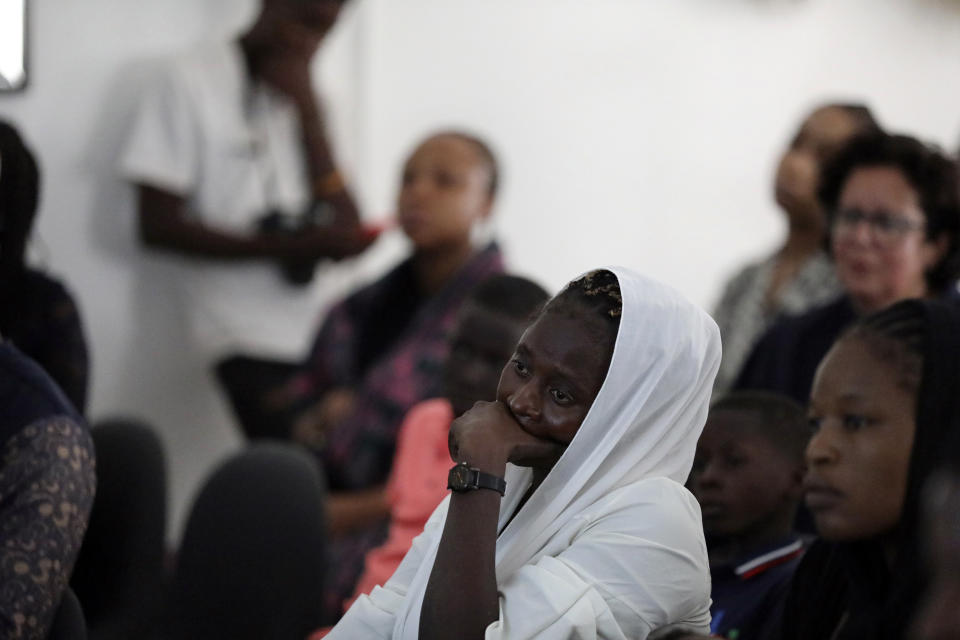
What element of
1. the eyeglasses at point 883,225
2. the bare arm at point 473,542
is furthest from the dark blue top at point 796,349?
the bare arm at point 473,542

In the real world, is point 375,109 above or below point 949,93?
below

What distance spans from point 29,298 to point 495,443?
3.81 feet

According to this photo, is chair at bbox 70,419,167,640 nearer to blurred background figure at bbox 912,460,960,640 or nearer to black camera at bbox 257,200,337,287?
black camera at bbox 257,200,337,287

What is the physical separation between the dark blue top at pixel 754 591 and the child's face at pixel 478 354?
23.0 inches

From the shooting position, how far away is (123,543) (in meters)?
2.58

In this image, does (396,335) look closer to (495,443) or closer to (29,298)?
(29,298)

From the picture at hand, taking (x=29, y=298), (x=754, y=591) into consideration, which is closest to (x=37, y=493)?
(x=29, y=298)

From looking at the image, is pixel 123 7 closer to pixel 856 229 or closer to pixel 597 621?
pixel 856 229

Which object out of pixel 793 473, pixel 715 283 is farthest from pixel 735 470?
pixel 715 283

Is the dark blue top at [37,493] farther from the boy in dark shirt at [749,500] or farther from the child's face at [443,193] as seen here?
the child's face at [443,193]

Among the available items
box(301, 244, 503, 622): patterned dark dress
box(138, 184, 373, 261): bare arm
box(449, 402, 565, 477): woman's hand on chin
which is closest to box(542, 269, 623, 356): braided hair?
box(449, 402, 565, 477): woman's hand on chin

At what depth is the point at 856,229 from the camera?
2.79m

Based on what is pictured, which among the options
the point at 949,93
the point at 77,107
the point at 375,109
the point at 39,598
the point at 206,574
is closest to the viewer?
the point at 39,598

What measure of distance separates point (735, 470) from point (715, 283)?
138 inches
